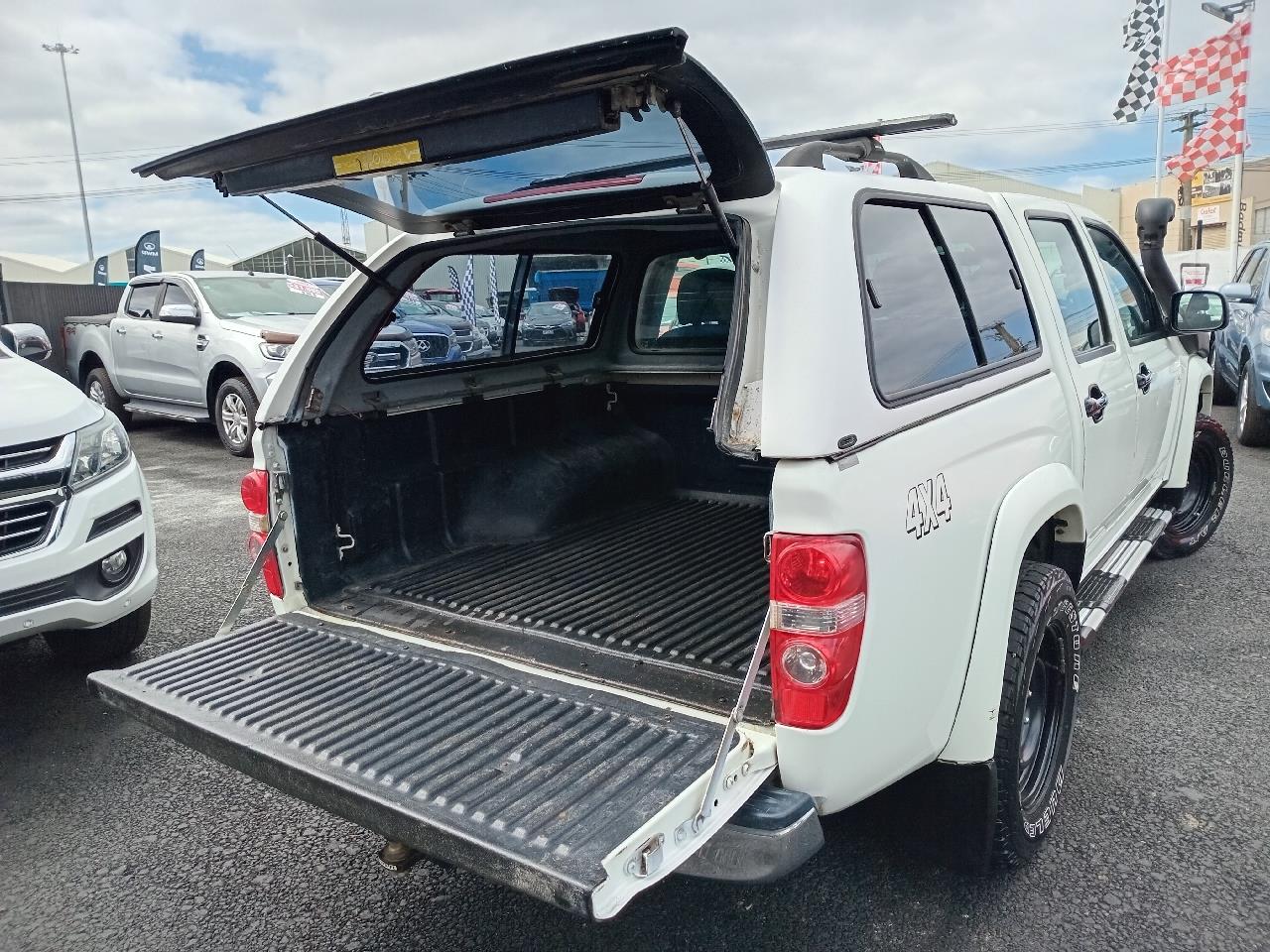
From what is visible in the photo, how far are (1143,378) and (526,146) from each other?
297cm

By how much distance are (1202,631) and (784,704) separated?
3203mm

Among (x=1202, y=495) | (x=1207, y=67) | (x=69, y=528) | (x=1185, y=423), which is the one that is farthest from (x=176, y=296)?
(x=1207, y=67)

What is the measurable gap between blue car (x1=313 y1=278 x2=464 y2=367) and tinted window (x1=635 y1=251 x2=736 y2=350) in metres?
1.28

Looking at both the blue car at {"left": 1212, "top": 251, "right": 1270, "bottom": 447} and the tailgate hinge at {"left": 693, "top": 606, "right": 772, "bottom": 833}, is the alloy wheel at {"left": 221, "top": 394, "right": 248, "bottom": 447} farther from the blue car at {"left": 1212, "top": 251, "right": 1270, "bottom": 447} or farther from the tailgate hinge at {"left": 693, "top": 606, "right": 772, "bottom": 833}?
the blue car at {"left": 1212, "top": 251, "right": 1270, "bottom": 447}

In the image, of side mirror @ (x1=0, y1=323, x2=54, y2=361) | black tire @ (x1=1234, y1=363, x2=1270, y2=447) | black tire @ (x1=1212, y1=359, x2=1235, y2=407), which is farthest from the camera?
black tire @ (x1=1212, y1=359, x2=1235, y2=407)

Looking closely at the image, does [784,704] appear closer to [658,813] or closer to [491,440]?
[658,813]

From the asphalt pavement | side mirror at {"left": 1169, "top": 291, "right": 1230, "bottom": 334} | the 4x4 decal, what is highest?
side mirror at {"left": 1169, "top": 291, "right": 1230, "bottom": 334}

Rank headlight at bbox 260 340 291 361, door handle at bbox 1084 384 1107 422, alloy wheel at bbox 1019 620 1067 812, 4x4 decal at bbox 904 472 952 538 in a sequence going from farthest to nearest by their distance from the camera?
1. headlight at bbox 260 340 291 361
2. door handle at bbox 1084 384 1107 422
3. alloy wheel at bbox 1019 620 1067 812
4. 4x4 decal at bbox 904 472 952 538

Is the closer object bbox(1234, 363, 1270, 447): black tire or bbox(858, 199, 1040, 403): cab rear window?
bbox(858, 199, 1040, 403): cab rear window

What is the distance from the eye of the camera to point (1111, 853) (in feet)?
8.90

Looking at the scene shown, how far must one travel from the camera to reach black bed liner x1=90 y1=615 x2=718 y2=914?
181cm

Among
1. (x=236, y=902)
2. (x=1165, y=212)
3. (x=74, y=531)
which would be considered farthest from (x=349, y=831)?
(x=1165, y=212)

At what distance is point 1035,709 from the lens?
2857 millimetres

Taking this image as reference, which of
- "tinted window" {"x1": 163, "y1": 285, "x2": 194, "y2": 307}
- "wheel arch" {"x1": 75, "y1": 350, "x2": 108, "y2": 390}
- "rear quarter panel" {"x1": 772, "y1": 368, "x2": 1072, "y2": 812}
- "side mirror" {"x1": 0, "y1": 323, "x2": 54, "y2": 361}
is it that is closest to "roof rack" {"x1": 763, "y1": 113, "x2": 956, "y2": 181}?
"rear quarter panel" {"x1": 772, "y1": 368, "x2": 1072, "y2": 812}
